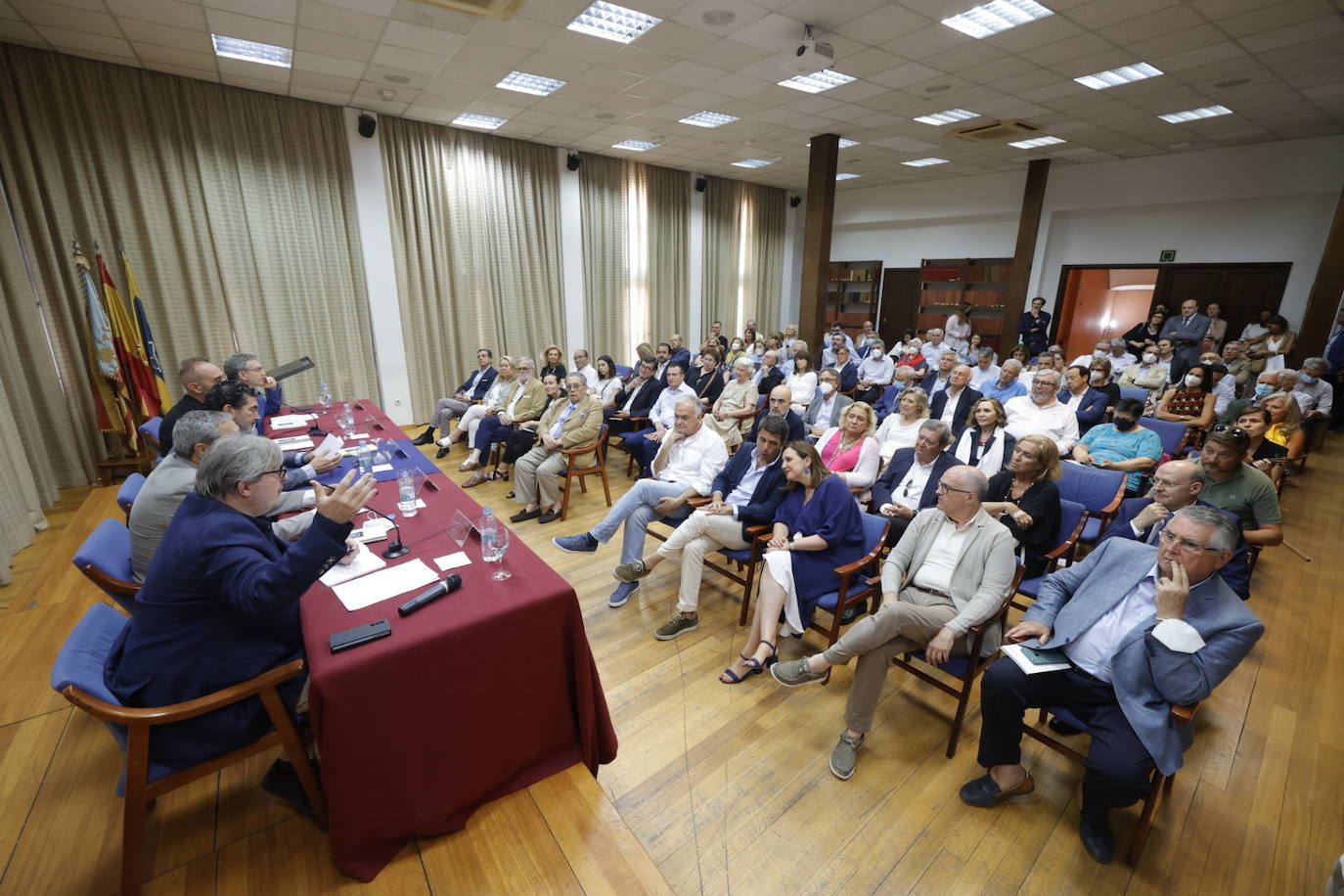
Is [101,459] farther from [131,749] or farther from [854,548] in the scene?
[854,548]

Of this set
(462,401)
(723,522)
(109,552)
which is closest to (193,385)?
(109,552)

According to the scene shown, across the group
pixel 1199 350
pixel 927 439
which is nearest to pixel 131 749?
pixel 927 439

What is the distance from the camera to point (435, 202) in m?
7.38

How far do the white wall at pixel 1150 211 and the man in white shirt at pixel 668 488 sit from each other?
8.79m

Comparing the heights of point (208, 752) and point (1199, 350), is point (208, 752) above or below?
below

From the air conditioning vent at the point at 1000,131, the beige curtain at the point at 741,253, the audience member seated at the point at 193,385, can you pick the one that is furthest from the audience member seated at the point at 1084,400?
the beige curtain at the point at 741,253

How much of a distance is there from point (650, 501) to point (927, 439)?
1721 mm

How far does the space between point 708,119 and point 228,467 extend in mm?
6878

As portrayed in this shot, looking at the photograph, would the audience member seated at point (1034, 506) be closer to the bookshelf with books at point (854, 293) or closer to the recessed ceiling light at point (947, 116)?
the recessed ceiling light at point (947, 116)

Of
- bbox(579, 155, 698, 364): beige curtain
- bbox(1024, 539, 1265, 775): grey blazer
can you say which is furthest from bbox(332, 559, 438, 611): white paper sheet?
bbox(579, 155, 698, 364): beige curtain

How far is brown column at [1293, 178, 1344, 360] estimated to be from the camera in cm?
665

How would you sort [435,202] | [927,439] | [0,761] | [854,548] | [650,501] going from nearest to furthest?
[0,761], [854,548], [927,439], [650,501], [435,202]

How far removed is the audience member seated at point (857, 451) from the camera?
3.54m

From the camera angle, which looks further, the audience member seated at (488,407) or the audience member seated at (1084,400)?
the audience member seated at (488,407)
